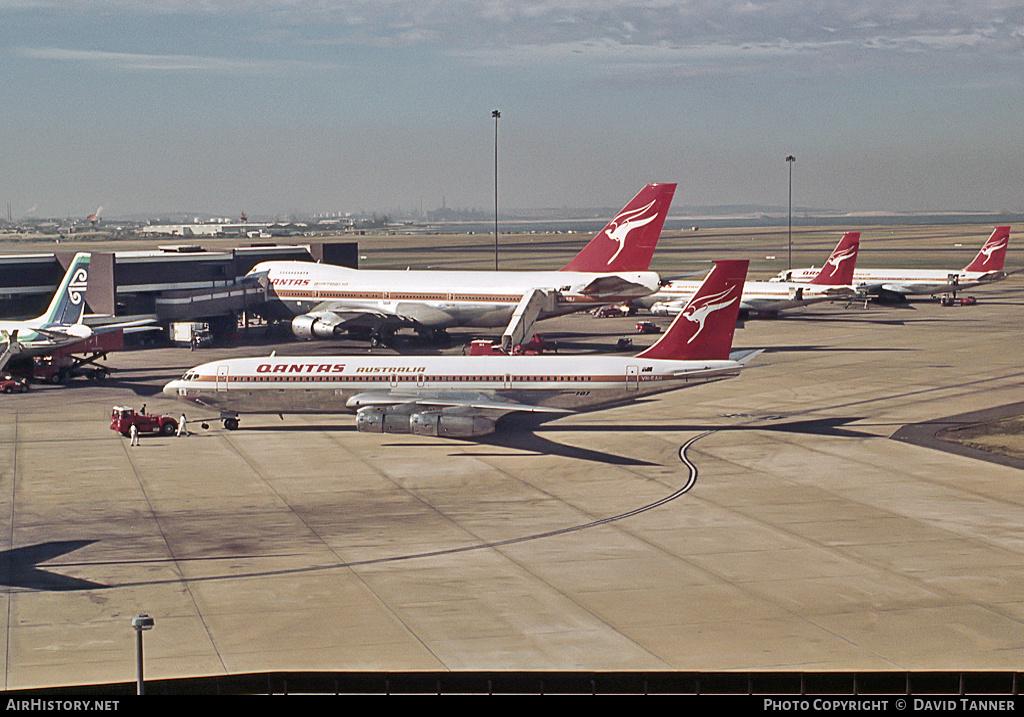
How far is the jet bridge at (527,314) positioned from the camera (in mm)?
78812

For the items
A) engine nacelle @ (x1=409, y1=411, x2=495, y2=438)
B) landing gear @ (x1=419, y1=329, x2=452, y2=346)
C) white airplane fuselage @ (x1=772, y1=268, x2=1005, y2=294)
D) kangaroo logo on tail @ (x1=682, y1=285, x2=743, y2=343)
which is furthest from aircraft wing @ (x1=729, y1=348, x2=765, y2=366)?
white airplane fuselage @ (x1=772, y1=268, x2=1005, y2=294)

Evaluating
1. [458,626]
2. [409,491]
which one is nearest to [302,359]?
[409,491]

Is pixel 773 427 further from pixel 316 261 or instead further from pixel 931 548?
pixel 316 261

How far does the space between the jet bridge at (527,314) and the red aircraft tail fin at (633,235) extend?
4.66 metres

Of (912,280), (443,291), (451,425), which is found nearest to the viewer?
(451,425)

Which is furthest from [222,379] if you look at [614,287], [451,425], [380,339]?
[614,287]

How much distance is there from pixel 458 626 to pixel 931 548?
1602 cm

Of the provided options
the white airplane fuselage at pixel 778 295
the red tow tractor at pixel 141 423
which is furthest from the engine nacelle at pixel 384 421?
the white airplane fuselage at pixel 778 295

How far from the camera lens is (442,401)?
50.1 meters

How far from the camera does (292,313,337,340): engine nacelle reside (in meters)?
88.0

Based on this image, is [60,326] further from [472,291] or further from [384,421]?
[384,421]

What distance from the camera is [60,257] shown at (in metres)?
94.3

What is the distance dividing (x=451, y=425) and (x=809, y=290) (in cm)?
6464
